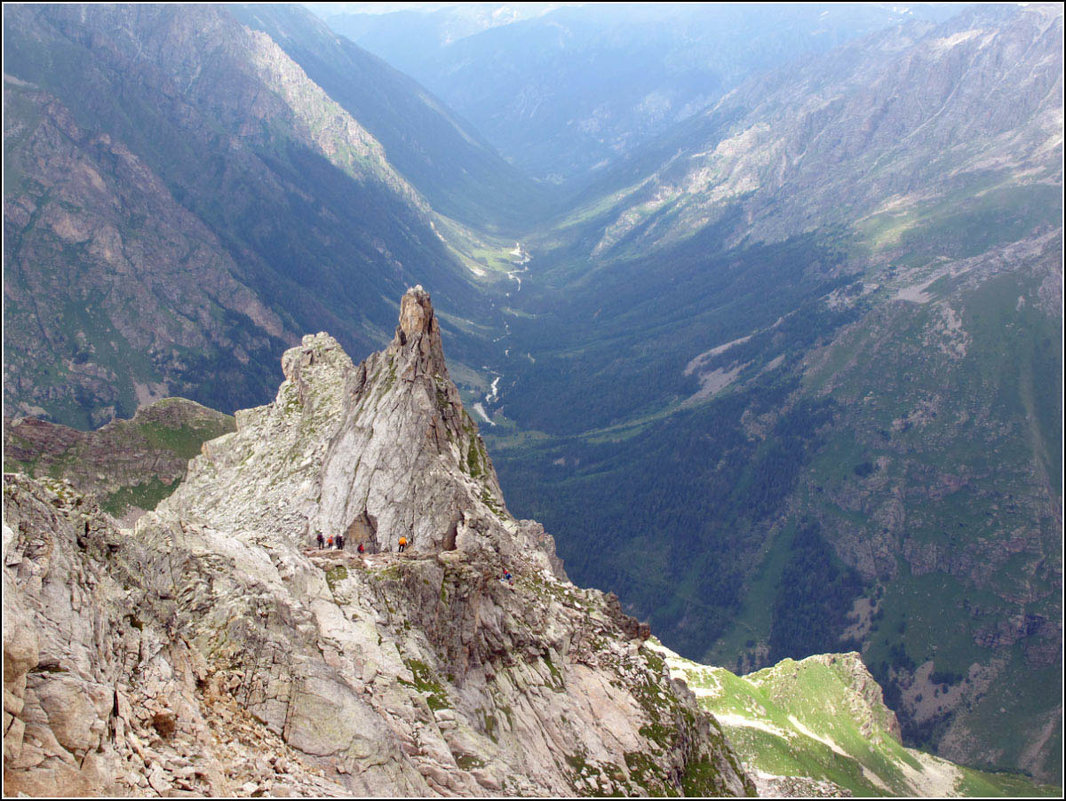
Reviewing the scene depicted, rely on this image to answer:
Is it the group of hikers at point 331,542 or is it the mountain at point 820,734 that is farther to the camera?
the mountain at point 820,734

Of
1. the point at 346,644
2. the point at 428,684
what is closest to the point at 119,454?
the point at 346,644

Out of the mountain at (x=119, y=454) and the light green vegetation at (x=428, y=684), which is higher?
the mountain at (x=119, y=454)

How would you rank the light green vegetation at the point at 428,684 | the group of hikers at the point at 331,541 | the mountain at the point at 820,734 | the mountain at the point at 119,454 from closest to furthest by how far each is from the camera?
the light green vegetation at the point at 428,684
the group of hikers at the point at 331,541
the mountain at the point at 820,734
the mountain at the point at 119,454

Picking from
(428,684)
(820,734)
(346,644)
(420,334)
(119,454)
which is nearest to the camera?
(346,644)

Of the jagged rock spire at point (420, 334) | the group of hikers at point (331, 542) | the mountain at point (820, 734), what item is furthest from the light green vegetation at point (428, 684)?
the mountain at point (820, 734)

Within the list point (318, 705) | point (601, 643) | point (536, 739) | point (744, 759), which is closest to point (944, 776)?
point (744, 759)

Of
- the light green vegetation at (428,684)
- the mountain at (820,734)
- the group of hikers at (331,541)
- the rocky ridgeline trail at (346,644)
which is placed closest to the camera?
the rocky ridgeline trail at (346,644)

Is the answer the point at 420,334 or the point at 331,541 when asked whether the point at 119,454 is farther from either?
the point at 331,541

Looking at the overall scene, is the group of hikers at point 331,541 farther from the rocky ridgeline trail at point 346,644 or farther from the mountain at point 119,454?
the mountain at point 119,454
